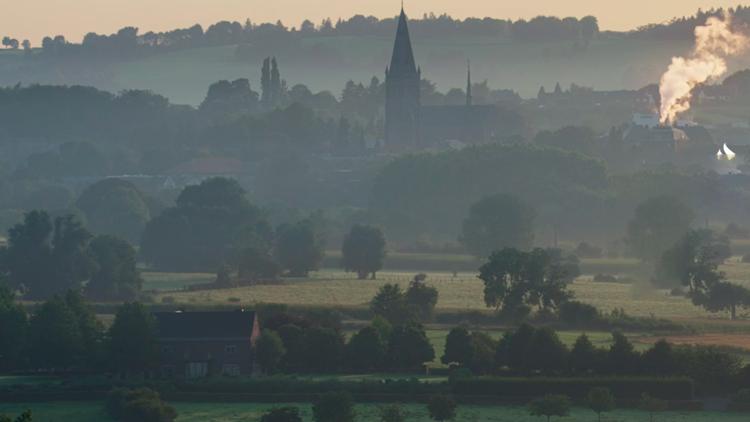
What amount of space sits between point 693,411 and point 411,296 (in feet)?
66.9

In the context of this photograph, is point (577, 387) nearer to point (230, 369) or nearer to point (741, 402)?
point (741, 402)

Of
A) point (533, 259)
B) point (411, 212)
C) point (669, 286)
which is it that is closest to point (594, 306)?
point (533, 259)

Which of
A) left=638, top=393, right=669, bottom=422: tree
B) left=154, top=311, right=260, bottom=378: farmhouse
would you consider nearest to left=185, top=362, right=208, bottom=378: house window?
left=154, top=311, right=260, bottom=378: farmhouse

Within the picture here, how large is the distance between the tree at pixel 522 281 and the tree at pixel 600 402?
19298 mm

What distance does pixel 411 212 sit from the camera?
156m

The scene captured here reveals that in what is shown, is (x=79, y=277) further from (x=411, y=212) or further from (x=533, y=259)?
(x=411, y=212)

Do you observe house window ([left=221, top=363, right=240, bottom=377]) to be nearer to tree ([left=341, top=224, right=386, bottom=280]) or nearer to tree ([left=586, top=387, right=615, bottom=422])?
tree ([left=586, top=387, right=615, bottom=422])

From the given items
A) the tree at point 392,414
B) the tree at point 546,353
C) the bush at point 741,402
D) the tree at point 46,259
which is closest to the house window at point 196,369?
the tree at point 546,353

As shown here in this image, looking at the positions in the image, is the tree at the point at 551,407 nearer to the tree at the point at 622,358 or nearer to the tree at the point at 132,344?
the tree at the point at 622,358

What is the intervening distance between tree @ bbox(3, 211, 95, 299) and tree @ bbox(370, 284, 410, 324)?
59.5 ft

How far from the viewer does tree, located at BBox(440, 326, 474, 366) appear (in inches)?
3253

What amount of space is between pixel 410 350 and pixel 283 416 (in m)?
11.2

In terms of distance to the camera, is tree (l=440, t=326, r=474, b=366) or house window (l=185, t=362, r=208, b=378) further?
house window (l=185, t=362, r=208, b=378)

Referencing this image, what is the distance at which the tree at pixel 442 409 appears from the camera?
74188 mm
